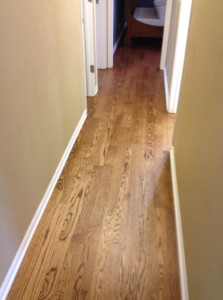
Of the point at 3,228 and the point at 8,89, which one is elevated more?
the point at 8,89

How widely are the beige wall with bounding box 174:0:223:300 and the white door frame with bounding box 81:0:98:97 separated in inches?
49.3

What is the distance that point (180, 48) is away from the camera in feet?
7.78

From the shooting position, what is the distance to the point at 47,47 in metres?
1.49

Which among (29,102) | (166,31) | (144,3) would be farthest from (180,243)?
(144,3)

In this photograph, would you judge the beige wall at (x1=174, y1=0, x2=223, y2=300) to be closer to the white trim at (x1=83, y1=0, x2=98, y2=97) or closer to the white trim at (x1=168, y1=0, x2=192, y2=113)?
the white trim at (x1=168, y1=0, x2=192, y2=113)

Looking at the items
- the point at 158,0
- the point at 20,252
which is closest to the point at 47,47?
the point at 20,252

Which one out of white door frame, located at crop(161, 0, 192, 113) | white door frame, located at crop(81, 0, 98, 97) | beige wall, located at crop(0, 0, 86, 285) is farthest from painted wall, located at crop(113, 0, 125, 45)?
beige wall, located at crop(0, 0, 86, 285)

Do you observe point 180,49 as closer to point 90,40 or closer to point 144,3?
point 90,40

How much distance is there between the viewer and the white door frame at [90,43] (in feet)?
8.05

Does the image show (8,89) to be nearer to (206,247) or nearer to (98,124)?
(206,247)

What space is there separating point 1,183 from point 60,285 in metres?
0.57

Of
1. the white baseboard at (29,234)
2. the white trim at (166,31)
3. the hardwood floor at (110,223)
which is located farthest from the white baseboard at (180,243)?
the white trim at (166,31)

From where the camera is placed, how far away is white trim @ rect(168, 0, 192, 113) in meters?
2.20

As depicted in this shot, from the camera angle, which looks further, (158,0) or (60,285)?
(158,0)
